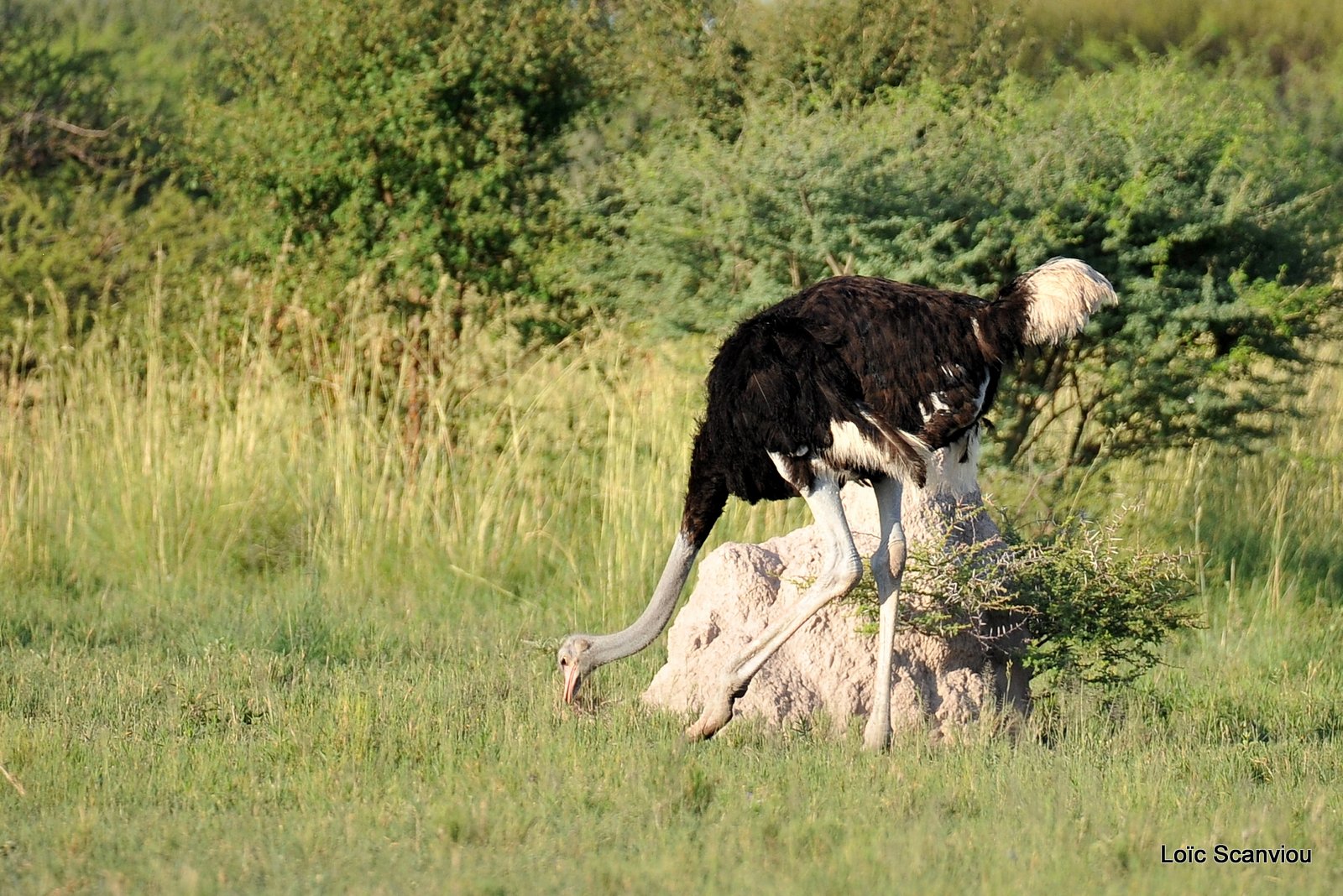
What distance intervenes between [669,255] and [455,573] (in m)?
2.16

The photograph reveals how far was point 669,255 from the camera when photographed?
9.68 metres

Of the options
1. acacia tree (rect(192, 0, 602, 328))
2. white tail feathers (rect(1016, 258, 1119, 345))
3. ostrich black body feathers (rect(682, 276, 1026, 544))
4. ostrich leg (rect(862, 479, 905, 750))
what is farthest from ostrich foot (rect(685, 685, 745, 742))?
acacia tree (rect(192, 0, 602, 328))

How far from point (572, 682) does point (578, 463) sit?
389cm

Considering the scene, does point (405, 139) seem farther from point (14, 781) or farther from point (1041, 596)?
point (14, 781)

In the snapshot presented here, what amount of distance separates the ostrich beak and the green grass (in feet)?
0.31

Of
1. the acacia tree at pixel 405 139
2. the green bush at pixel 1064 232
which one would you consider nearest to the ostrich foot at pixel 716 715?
the green bush at pixel 1064 232

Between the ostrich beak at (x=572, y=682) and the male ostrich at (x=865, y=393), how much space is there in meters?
0.65

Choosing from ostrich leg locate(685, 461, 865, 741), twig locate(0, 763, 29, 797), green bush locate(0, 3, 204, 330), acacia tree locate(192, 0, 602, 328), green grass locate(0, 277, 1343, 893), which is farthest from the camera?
green bush locate(0, 3, 204, 330)

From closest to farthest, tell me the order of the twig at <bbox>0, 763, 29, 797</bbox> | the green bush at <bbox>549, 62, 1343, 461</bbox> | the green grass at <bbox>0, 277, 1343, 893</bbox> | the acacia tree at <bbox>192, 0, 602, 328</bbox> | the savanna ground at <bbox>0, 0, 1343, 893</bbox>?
1. the green grass at <bbox>0, 277, 1343, 893</bbox>
2. the savanna ground at <bbox>0, 0, 1343, 893</bbox>
3. the twig at <bbox>0, 763, 29, 797</bbox>
4. the green bush at <bbox>549, 62, 1343, 461</bbox>
5. the acacia tree at <bbox>192, 0, 602, 328</bbox>

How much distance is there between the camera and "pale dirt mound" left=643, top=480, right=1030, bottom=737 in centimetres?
618

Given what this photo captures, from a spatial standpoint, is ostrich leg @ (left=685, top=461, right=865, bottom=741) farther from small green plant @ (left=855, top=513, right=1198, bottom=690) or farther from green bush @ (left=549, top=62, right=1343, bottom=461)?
green bush @ (left=549, top=62, right=1343, bottom=461)

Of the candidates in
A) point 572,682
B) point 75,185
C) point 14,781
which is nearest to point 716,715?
point 572,682

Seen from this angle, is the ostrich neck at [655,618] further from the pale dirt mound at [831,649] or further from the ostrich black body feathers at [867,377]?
the ostrich black body feathers at [867,377]

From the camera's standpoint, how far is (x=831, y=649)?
638 centimetres
